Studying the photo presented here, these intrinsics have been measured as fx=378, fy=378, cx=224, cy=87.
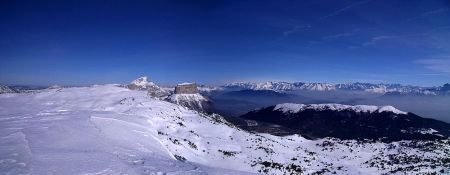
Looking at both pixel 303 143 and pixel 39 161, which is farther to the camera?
pixel 303 143

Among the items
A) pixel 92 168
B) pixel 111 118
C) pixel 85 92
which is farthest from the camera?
pixel 85 92

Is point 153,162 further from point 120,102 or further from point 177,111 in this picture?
point 177,111

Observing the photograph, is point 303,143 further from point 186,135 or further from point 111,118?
point 111,118

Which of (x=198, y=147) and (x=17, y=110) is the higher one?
(x=17, y=110)

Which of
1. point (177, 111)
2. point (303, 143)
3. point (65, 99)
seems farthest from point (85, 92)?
point (303, 143)

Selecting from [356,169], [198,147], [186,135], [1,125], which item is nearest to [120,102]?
[186,135]

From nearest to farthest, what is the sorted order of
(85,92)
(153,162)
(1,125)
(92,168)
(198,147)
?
(92,168)
(153,162)
(1,125)
(198,147)
(85,92)

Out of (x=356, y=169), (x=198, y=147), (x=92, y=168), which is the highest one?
(x=92, y=168)
